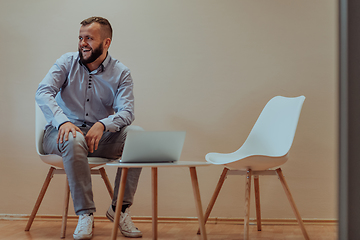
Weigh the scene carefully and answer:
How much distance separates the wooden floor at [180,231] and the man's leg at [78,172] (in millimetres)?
265

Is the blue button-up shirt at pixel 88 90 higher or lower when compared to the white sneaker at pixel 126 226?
higher

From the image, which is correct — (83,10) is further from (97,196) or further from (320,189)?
(320,189)

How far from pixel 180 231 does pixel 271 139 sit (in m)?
0.72

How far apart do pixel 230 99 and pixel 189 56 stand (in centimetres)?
40

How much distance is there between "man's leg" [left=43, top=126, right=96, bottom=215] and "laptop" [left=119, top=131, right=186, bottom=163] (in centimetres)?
30

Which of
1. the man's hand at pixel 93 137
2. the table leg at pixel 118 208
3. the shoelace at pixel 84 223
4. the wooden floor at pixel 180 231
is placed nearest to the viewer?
the table leg at pixel 118 208

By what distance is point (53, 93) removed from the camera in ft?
6.42

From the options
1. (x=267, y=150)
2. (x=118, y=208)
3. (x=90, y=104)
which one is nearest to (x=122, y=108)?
(x=90, y=104)

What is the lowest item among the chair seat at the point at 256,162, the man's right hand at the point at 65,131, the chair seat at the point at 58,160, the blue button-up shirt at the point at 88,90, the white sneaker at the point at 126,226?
the white sneaker at the point at 126,226

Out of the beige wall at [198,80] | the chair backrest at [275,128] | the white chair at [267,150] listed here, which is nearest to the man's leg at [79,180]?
the white chair at [267,150]

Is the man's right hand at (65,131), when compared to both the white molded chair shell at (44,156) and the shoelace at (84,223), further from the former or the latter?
the shoelace at (84,223)

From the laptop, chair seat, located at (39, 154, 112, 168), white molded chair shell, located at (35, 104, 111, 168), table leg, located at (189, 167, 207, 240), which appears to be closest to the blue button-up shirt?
white molded chair shell, located at (35, 104, 111, 168)

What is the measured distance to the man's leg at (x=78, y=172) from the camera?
1.67m

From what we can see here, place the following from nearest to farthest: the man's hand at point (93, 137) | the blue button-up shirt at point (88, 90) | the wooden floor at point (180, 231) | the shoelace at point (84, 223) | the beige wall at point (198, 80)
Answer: the shoelace at point (84, 223) → the man's hand at point (93, 137) → the wooden floor at point (180, 231) → the blue button-up shirt at point (88, 90) → the beige wall at point (198, 80)
